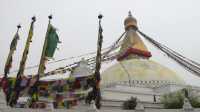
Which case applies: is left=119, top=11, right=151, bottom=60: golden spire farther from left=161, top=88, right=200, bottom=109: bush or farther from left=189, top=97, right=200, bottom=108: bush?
left=189, top=97, right=200, bottom=108: bush

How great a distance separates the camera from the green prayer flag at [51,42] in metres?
24.7

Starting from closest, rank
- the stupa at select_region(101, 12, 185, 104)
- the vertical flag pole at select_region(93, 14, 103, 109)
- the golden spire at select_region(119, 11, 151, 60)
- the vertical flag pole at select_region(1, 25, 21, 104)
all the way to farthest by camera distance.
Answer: the vertical flag pole at select_region(93, 14, 103, 109) → the vertical flag pole at select_region(1, 25, 21, 104) → the stupa at select_region(101, 12, 185, 104) → the golden spire at select_region(119, 11, 151, 60)

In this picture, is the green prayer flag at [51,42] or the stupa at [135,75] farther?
the stupa at [135,75]

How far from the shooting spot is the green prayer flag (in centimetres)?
2469

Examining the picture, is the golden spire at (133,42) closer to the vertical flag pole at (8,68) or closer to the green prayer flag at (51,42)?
the green prayer flag at (51,42)

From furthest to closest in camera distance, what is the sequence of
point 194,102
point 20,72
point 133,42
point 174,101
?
point 133,42
point 194,102
point 174,101
point 20,72

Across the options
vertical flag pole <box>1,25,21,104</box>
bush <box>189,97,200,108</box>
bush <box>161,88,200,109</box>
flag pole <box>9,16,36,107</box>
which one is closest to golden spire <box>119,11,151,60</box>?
bush <box>161,88,200,109</box>

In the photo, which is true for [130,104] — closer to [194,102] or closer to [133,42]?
[194,102]

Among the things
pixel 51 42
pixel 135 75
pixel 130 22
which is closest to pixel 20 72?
pixel 51 42

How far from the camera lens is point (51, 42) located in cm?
2488

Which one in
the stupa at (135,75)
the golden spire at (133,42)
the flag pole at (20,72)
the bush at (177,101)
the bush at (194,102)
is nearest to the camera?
the flag pole at (20,72)

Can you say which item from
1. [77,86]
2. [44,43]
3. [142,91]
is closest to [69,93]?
[77,86]

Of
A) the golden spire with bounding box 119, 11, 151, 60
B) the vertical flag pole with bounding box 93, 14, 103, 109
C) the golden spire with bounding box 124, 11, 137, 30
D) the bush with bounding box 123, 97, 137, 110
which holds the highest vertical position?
the golden spire with bounding box 124, 11, 137, 30

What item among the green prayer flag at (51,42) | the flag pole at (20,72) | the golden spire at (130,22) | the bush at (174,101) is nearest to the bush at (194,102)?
the bush at (174,101)
